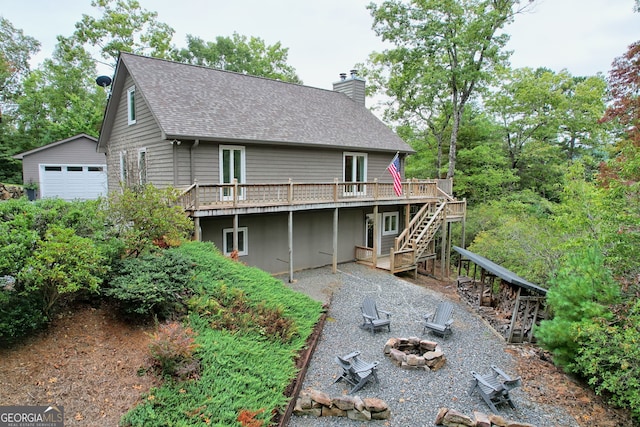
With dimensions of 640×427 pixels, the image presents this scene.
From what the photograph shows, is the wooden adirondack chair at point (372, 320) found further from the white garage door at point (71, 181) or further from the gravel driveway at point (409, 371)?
the white garage door at point (71, 181)

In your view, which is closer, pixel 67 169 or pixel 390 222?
pixel 390 222

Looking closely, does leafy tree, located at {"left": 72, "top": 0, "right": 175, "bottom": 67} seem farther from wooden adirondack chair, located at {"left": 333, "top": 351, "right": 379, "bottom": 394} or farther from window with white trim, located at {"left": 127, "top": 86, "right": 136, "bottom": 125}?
wooden adirondack chair, located at {"left": 333, "top": 351, "right": 379, "bottom": 394}

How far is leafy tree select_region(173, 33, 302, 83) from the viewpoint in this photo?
3553 cm

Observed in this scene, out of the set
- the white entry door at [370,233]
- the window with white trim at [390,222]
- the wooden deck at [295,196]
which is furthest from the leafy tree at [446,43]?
the white entry door at [370,233]

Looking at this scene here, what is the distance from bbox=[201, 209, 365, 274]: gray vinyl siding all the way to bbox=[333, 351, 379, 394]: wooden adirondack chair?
788cm

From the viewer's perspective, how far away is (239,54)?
35.9 meters

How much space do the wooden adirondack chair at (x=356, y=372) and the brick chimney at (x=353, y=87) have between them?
17454 millimetres

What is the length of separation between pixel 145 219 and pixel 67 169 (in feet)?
56.7

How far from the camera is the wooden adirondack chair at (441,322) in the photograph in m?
9.25

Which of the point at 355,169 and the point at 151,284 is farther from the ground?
the point at 355,169

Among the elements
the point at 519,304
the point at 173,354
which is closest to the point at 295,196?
the point at 519,304

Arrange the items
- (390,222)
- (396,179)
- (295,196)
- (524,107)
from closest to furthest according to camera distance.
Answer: (295,196), (396,179), (390,222), (524,107)

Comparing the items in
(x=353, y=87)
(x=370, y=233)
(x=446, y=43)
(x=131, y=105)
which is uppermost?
(x=446, y=43)

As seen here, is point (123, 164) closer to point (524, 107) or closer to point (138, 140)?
point (138, 140)
